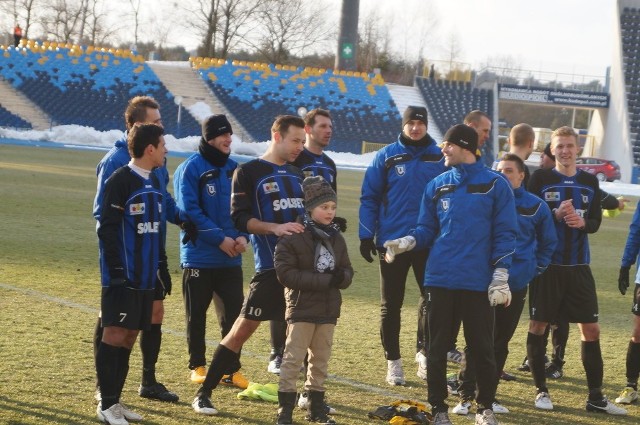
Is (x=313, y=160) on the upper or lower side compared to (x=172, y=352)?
upper

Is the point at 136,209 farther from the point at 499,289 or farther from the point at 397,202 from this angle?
the point at 397,202

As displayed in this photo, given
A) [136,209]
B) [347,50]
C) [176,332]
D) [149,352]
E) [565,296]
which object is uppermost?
[347,50]

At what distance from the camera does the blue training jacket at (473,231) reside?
633 cm

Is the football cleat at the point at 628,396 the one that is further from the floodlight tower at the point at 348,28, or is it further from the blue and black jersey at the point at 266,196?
the floodlight tower at the point at 348,28

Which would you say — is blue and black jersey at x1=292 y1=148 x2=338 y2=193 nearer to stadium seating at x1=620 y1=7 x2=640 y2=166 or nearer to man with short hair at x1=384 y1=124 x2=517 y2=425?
man with short hair at x1=384 y1=124 x2=517 y2=425

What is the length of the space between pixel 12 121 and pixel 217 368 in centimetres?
4748

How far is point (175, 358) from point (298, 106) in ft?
158

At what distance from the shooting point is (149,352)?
6.88 m

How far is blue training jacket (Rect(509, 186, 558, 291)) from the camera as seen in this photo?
23.2 feet

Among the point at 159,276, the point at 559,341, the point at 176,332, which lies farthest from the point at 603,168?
the point at 159,276

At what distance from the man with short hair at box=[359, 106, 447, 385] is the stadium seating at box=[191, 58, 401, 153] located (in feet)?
148

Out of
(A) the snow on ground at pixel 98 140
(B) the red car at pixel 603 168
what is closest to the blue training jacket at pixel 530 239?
(A) the snow on ground at pixel 98 140

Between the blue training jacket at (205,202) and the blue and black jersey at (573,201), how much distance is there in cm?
223

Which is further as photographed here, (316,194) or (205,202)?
(205,202)
